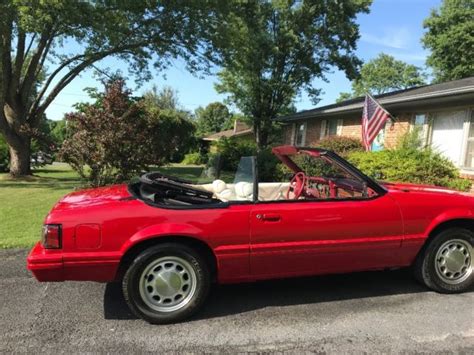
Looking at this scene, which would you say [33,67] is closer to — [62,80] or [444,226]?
[62,80]

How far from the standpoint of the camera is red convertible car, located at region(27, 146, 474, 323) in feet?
11.0

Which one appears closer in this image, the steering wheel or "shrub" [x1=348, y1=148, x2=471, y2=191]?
the steering wheel

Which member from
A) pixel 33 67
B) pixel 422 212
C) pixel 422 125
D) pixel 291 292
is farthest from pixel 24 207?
pixel 422 125

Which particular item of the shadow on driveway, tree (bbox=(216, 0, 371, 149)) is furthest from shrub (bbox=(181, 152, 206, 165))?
the shadow on driveway

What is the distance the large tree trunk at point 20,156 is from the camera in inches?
633

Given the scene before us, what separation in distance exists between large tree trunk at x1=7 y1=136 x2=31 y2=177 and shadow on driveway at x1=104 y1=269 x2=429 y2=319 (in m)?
14.0

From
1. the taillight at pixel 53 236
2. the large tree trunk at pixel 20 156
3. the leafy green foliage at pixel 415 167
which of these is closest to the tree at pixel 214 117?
the large tree trunk at pixel 20 156

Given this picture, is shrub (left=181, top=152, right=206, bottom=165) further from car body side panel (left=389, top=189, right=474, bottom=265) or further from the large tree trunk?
car body side panel (left=389, top=189, right=474, bottom=265)

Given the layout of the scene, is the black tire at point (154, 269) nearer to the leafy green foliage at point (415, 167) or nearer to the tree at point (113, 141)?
the tree at point (113, 141)

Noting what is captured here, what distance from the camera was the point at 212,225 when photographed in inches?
138

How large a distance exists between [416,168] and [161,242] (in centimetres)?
753

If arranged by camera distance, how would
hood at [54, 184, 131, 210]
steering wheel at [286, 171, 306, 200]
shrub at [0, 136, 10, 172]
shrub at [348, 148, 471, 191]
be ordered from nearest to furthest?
1. hood at [54, 184, 131, 210]
2. steering wheel at [286, 171, 306, 200]
3. shrub at [348, 148, 471, 191]
4. shrub at [0, 136, 10, 172]

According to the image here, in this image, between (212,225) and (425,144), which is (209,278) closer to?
(212,225)

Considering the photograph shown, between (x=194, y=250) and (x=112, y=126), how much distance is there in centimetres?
589
